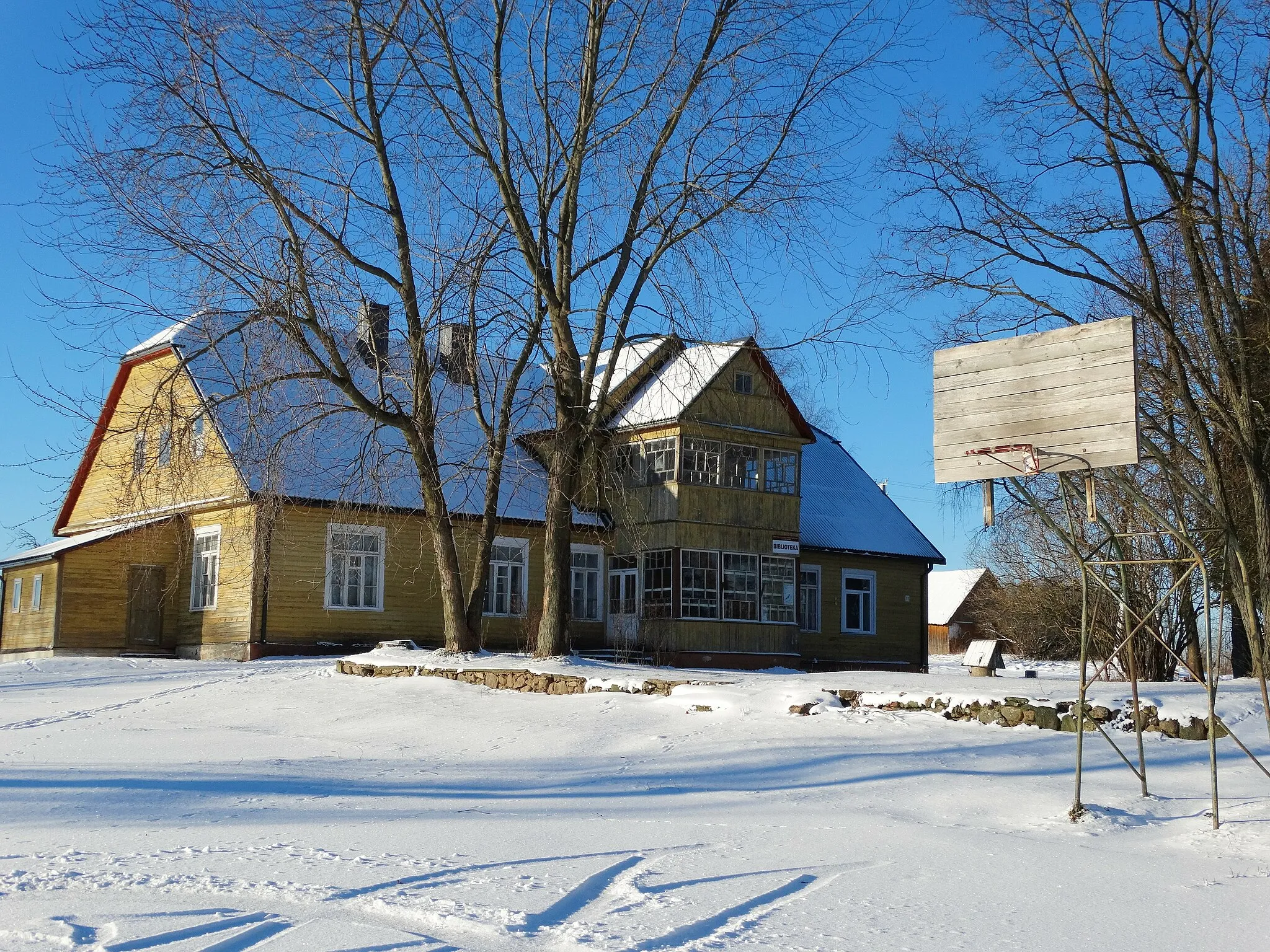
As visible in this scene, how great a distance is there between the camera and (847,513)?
31.9 m

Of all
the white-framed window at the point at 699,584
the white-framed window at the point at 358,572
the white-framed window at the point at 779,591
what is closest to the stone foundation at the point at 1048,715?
the white-framed window at the point at 699,584

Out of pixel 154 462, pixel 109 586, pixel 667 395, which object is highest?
pixel 667 395

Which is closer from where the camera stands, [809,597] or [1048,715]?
[1048,715]

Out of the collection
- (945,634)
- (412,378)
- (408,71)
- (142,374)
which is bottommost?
(945,634)

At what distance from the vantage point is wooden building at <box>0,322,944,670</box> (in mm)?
23078

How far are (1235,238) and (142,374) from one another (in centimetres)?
2272

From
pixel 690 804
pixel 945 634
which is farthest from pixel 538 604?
pixel 945 634

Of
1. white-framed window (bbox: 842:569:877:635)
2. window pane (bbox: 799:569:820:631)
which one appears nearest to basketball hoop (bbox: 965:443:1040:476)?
window pane (bbox: 799:569:820:631)

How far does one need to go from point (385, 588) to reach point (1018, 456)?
17170 millimetres

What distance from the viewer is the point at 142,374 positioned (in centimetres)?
2705

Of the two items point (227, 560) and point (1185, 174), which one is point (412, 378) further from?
point (1185, 174)

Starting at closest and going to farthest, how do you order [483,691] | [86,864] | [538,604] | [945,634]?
[86,864] < [483,691] < [538,604] < [945,634]

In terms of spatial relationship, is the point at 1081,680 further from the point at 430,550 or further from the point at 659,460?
the point at 430,550

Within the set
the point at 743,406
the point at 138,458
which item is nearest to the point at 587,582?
the point at 743,406
